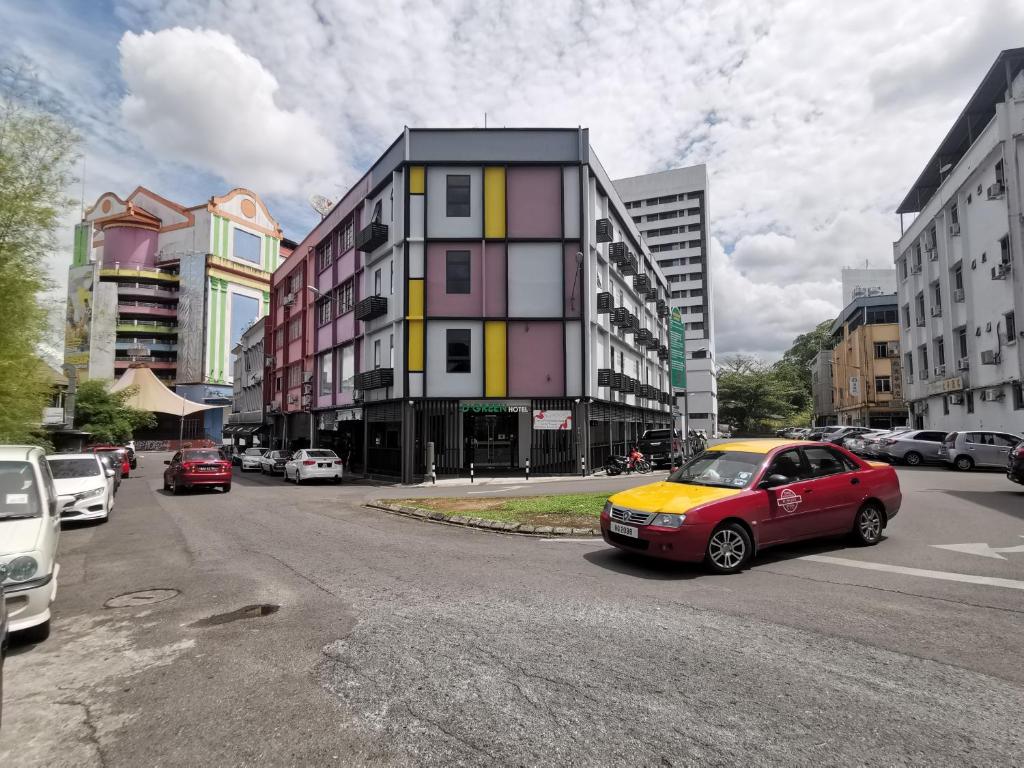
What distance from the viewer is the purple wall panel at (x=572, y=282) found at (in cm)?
2466

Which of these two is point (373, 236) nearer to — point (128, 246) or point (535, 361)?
point (535, 361)

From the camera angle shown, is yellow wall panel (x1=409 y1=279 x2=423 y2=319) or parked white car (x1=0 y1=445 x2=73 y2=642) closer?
parked white car (x1=0 y1=445 x2=73 y2=642)

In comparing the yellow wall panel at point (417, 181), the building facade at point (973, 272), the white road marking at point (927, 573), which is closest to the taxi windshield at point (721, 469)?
the white road marking at point (927, 573)

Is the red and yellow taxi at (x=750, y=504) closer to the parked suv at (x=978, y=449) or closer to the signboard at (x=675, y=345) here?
the signboard at (x=675, y=345)

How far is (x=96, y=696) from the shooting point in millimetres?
3715

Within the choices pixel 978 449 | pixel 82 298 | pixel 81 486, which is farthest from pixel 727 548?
pixel 82 298

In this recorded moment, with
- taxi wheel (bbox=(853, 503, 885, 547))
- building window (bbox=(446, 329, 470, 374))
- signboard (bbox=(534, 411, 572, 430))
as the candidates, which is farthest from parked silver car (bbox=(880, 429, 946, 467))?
taxi wheel (bbox=(853, 503, 885, 547))

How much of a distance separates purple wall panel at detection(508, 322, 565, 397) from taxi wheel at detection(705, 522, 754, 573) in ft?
57.8

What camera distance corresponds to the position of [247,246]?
8400 cm

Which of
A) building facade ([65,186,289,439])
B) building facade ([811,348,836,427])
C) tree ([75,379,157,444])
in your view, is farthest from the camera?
building facade ([65,186,289,439])

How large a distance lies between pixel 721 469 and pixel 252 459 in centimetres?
3183

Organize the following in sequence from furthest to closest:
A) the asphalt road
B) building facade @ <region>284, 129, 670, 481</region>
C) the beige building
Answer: the beige building → building facade @ <region>284, 129, 670, 481</region> → the asphalt road

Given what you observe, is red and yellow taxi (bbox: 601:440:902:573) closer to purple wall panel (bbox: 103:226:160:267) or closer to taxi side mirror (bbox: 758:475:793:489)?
taxi side mirror (bbox: 758:475:793:489)

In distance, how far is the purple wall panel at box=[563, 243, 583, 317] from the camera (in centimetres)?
2466
